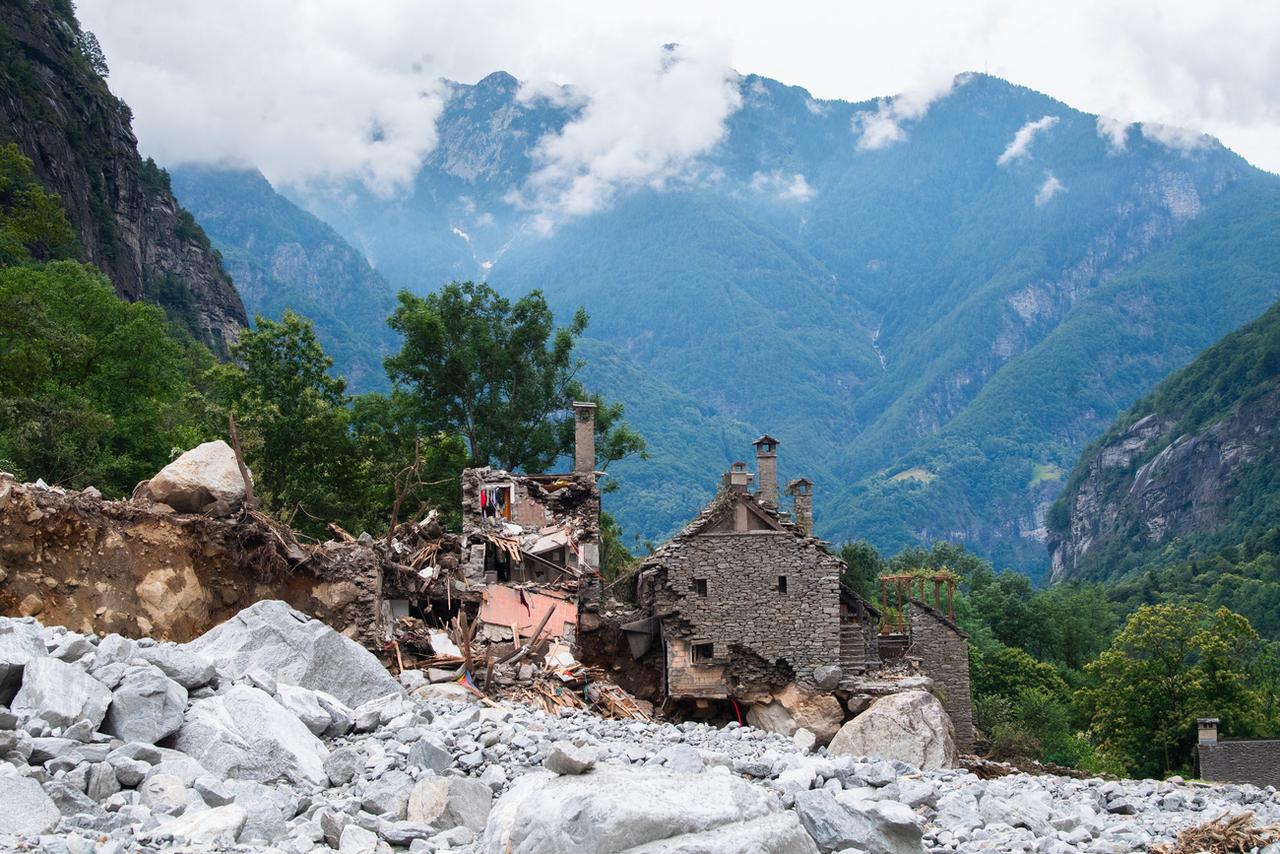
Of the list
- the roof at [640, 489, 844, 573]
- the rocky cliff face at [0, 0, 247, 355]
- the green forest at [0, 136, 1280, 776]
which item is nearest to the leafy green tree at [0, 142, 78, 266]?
the green forest at [0, 136, 1280, 776]

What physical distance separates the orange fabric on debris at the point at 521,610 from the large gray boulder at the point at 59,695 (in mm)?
10673

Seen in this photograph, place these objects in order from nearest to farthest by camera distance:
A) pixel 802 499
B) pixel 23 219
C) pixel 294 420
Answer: pixel 294 420, pixel 802 499, pixel 23 219

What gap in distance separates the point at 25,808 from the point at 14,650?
2850 millimetres

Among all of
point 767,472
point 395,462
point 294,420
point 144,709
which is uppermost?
point 294,420

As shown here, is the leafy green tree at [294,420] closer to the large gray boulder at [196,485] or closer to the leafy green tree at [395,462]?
the leafy green tree at [395,462]

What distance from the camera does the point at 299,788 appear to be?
1132 cm

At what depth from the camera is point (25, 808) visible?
9.38 metres

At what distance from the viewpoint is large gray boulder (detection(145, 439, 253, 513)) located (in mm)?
19547

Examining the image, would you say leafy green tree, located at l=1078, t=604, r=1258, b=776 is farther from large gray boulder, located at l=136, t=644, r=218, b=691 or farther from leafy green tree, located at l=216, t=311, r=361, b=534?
large gray boulder, located at l=136, t=644, r=218, b=691

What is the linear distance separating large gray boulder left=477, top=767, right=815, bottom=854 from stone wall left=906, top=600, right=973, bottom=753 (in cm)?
2077


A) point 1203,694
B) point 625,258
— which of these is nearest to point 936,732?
point 1203,694

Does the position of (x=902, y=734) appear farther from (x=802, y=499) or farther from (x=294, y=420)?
(x=294, y=420)

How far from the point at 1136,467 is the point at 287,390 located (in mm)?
119572

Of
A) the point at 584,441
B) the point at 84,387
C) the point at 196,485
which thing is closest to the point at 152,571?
the point at 196,485
